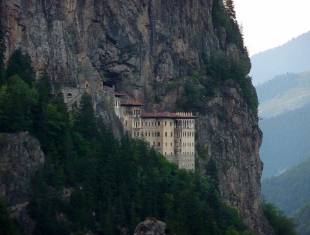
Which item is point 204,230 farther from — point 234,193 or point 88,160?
point 234,193

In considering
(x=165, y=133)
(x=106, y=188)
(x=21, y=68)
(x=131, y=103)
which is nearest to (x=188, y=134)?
(x=165, y=133)

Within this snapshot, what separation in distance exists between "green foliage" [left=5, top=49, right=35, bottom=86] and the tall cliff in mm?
899

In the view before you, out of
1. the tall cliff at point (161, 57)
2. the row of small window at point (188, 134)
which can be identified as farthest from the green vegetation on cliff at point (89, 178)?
the row of small window at point (188, 134)

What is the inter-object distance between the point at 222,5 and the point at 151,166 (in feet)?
135

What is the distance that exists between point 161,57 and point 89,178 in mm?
31063

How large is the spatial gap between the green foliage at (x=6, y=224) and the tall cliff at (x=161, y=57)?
21.6 metres

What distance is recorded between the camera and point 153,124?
109 meters

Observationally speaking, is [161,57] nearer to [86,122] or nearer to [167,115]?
[167,115]

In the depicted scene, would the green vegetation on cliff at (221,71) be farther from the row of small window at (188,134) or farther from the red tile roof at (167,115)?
the red tile roof at (167,115)

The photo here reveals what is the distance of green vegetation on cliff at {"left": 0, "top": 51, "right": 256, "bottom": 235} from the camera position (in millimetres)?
88000

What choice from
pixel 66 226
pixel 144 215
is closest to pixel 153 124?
pixel 144 215

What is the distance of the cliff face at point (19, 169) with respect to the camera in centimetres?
8515

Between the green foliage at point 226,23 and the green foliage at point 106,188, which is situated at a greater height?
the green foliage at point 226,23

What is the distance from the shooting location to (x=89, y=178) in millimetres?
91875
